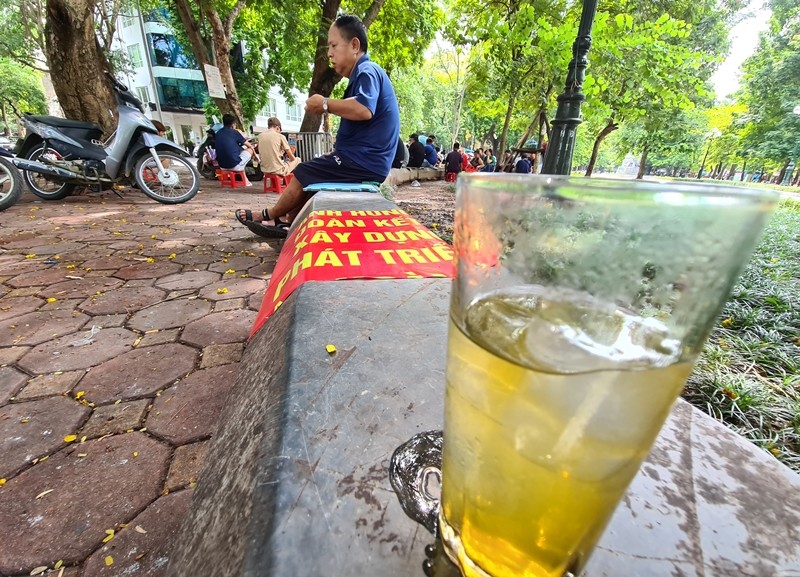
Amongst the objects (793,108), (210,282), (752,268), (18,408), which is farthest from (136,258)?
(793,108)

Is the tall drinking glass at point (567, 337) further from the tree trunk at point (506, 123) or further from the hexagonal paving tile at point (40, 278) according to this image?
the tree trunk at point (506, 123)

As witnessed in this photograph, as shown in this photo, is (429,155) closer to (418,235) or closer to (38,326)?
(418,235)

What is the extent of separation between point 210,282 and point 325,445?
2.49 m

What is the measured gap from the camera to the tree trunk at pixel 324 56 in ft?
26.2

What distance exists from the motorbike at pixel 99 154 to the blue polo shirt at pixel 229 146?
169 cm

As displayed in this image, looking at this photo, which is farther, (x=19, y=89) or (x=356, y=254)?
(x=19, y=89)

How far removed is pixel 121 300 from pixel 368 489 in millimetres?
2559

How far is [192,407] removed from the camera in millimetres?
1473

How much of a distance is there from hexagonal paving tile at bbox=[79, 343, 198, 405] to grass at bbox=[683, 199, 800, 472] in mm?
2281

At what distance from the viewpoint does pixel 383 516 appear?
515 millimetres

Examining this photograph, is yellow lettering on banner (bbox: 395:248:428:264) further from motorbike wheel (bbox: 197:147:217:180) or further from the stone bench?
motorbike wheel (bbox: 197:147:217:180)

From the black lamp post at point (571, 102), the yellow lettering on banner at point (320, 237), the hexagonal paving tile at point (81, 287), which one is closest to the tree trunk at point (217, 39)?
the hexagonal paving tile at point (81, 287)

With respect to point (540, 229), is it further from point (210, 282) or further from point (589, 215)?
point (210, 282)

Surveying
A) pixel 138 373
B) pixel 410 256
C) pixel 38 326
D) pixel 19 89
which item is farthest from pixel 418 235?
pixel 19 89
